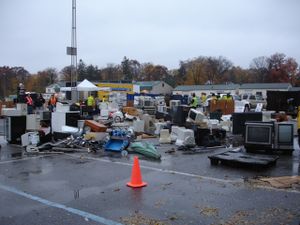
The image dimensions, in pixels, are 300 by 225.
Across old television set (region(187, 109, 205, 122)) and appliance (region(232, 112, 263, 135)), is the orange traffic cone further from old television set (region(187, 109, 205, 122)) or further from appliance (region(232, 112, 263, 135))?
old television set (region(187, 109, 205, 122))

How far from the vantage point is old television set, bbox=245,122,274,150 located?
10872 mm

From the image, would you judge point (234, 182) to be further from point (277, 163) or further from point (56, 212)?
point (56, 212)

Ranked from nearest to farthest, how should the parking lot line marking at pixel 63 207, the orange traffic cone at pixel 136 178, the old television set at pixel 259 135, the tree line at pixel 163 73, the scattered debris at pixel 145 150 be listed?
the parking lot line marking at pixel 63 207 < the orange traffic cone at pixel 136 178 < the scattered debris at pixel 145 150 < the old television set at pixel 259 135 < the tree line at pixel 163 73

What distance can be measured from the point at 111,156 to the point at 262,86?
7726cm

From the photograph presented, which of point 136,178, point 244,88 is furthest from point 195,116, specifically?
point 244,88

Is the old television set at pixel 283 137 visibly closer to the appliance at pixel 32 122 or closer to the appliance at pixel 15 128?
the appliance at pixel 32 122

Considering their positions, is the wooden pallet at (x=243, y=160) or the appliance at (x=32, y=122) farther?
the appliance at (x=32, y=122)

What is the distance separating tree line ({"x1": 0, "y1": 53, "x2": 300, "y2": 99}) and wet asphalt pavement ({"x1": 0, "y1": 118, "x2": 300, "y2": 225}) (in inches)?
3713

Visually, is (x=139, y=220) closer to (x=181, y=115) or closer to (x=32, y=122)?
(x=32, y=122)

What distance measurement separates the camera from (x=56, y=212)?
568cm

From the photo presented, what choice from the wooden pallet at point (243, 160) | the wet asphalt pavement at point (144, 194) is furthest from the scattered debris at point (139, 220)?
the wooden pallet at point (243, 160)

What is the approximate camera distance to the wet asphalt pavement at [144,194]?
5434 mm

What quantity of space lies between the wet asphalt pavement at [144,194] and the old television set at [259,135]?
945 millimetres

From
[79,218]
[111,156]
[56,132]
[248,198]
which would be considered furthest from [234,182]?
[56,132]
